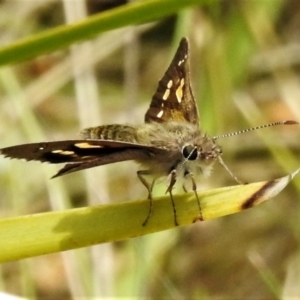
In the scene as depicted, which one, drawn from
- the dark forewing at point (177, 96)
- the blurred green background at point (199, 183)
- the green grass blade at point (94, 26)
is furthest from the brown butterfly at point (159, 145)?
the blurred green background at point (199, 183)

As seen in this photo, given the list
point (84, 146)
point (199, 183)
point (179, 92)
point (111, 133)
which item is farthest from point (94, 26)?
point (199, 183)

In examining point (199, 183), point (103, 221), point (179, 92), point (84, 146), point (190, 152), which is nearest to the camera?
point (103, 221)

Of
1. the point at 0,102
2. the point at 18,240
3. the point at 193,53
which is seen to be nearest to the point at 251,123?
the point at 193,53

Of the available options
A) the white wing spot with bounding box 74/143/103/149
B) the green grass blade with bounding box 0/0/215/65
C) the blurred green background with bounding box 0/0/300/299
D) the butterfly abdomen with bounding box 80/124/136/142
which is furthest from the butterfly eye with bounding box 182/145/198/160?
the blurred green background with bounding box 0/0/300/299

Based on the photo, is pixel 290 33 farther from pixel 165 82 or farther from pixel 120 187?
pixel 165 82

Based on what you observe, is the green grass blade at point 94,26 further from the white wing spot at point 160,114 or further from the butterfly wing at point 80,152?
the white wing spot at point 160,114

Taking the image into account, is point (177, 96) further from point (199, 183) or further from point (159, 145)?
point (199, 183)

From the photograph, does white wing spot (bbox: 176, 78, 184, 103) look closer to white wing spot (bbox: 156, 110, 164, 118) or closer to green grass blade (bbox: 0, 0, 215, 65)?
white wing spot (bbox: 156, 110, 164, 118)
